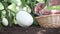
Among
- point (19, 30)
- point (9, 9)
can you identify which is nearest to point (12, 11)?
point (9, 9)

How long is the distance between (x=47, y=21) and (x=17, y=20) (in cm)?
17

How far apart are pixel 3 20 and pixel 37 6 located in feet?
→ 0.74

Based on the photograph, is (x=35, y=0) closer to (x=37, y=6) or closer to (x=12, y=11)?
(x=37, y=6)

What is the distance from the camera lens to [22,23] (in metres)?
0.98

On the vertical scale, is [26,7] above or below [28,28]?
above

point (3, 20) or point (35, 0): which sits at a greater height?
point (35, 0)

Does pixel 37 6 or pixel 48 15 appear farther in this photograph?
pixel 37 6

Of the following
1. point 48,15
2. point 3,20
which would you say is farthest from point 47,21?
point 3,20

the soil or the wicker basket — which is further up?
the wicker basket

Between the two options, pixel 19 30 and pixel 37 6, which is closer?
pixel 19 30

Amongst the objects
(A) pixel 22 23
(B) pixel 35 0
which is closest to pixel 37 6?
(B) pixel 35 0

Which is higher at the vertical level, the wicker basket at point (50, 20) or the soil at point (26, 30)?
the wicker basket at point (50, 20)

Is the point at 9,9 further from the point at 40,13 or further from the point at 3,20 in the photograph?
the point at 40,13

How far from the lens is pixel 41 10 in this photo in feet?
3.35
